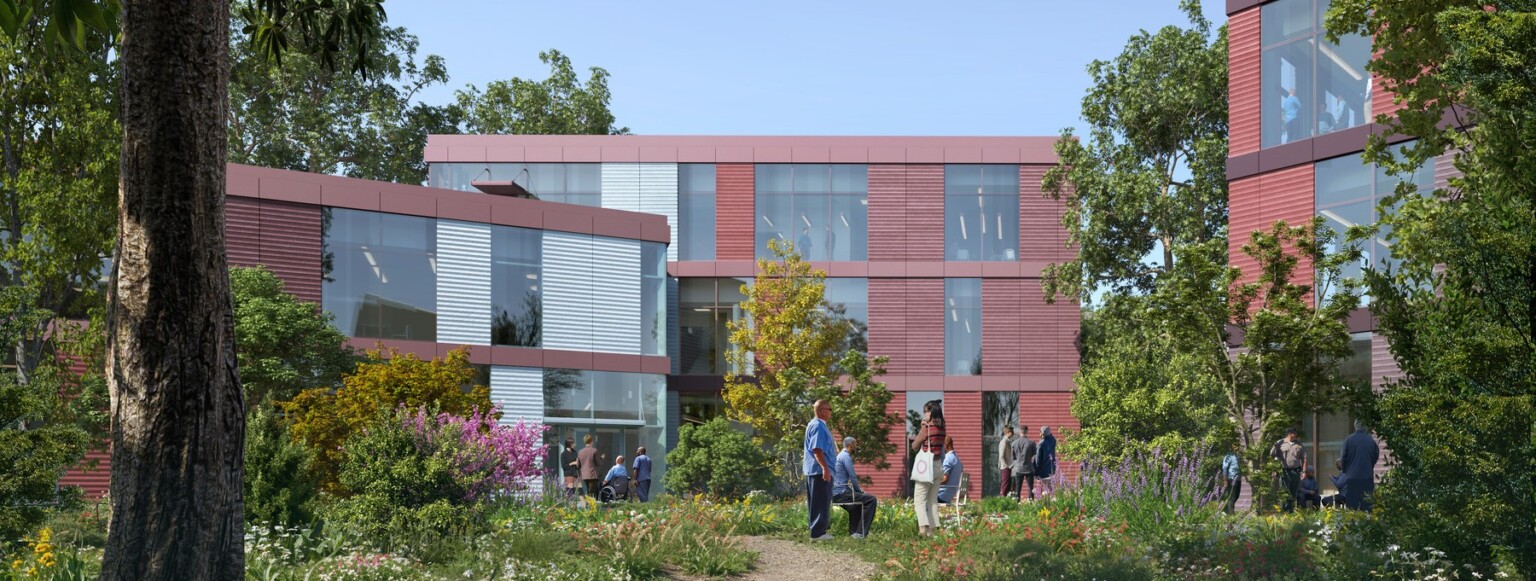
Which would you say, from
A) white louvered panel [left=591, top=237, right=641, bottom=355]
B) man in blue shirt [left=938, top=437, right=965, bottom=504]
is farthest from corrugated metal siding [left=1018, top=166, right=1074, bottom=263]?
man in blue shirt [left=938, top=437, right=965, bottom=504]

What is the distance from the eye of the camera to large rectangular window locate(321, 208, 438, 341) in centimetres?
3234

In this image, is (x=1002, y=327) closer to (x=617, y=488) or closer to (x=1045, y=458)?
(x=617, y=488)

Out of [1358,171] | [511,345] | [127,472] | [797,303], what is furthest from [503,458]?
[797,303]

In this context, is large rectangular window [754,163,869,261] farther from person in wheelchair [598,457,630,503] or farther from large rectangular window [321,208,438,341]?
person in wheelchair [598,457,630,503]

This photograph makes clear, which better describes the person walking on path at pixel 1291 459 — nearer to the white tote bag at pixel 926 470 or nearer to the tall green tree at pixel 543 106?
the white tote bag at pixel 926 470

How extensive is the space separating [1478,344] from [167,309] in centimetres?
872

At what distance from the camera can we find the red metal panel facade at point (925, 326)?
136ft

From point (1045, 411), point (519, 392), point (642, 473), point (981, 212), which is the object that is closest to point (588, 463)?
point (642, 473)

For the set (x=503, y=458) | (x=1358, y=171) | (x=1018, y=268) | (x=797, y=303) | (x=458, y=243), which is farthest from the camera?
(x=1018, y=268)

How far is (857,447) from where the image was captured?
34969 millimetres

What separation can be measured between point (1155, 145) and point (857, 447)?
36.6ft

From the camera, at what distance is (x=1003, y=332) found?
41.4 m

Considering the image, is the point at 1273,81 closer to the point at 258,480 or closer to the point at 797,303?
the point at 797,303

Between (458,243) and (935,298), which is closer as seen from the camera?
(458,243)
